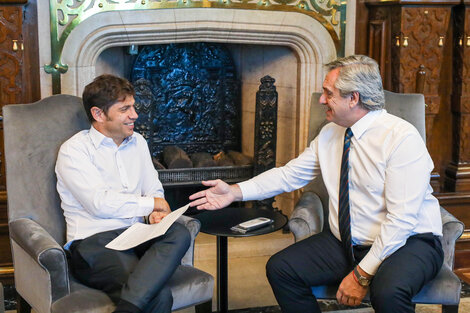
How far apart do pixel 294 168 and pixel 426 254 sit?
0.68m

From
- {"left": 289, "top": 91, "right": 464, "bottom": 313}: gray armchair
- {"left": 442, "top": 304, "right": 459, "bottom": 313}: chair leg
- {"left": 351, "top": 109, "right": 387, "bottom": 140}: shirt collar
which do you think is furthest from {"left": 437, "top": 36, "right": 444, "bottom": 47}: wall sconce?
{"left": 442, "top": 304, "right": 459, "bottom": 313}: chair leg

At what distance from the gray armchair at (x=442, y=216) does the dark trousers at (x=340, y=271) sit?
52 millimetres

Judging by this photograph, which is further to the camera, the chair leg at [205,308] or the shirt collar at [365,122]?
the chair leg at [205,308]

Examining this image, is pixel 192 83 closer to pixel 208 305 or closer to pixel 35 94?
pixel 35 94

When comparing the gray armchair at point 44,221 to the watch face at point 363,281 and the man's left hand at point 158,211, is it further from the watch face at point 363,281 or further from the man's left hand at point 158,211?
the watch face at point 363,281

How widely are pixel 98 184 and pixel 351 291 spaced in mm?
1035

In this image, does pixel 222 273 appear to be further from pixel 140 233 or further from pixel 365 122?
pixel 365 122

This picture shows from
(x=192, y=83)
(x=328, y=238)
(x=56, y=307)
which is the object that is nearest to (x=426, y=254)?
(x=328, y=238)

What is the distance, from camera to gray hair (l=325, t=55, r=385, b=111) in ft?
8.39

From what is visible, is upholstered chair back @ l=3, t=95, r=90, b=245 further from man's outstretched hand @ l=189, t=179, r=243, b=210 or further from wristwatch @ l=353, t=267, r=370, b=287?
wristwatch @ l=353, t=267, r=370, b=287

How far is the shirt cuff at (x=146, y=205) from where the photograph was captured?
2.70 metres

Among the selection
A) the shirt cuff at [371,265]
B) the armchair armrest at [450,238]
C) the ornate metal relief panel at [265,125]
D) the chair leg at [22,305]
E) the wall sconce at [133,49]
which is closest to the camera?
the shirt cuff at [371,265]

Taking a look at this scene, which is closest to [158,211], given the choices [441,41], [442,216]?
[442,216]

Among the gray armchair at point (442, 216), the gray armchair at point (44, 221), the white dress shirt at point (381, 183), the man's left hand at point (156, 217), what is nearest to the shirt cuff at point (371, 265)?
the white dress shirt at point (381, 183)
